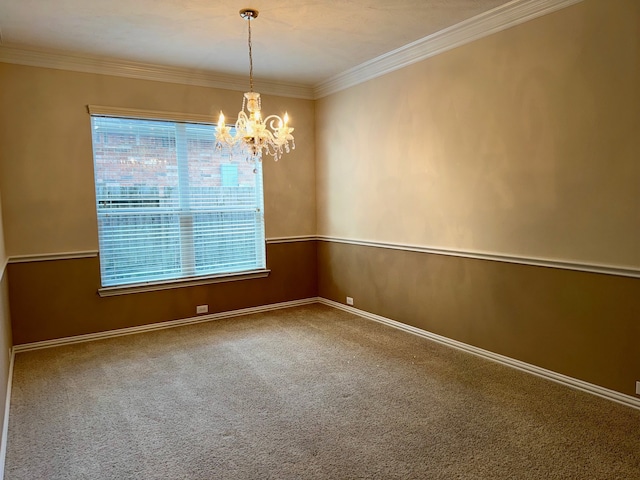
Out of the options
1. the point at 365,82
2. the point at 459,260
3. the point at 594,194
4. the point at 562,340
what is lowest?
the point at 562,340

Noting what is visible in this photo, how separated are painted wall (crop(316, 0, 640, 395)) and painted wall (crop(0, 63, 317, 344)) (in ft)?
7.17

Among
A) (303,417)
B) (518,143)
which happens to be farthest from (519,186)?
(303,417)

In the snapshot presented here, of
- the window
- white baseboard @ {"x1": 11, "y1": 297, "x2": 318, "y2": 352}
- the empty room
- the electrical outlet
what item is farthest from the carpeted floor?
the window

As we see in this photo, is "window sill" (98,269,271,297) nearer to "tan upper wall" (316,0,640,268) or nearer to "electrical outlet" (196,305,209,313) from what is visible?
"electrical outlet" (196,305,209,313)

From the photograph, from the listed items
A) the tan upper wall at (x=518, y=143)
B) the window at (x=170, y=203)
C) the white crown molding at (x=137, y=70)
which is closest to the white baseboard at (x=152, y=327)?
the window at (x=170, y=203)

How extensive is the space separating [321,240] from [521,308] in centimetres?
275

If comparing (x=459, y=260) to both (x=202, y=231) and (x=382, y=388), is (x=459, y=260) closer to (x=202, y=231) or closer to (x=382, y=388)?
(x=382, y=388)

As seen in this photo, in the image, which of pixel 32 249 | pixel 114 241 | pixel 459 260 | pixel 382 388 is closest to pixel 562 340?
pixel 459 260

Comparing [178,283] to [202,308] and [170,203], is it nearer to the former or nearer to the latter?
[202,308]

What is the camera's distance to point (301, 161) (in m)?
5.36

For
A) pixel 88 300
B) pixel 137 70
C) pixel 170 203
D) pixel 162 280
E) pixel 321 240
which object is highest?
pixel 137 70

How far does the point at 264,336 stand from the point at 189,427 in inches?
65.9

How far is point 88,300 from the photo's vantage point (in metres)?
4.17

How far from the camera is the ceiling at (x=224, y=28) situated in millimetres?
3016
